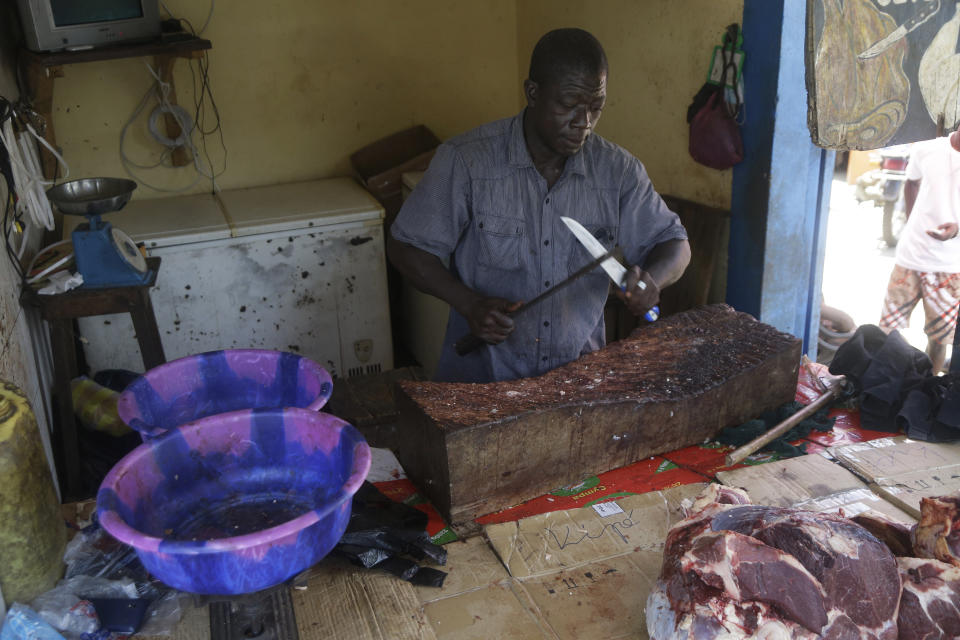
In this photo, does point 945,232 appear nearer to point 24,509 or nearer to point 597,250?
point 597,250

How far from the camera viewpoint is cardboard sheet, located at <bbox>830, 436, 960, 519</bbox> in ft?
7.57

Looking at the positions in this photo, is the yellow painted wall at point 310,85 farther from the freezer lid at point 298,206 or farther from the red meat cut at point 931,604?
the red meat cut at point 931,604

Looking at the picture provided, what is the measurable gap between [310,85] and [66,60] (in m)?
1.46

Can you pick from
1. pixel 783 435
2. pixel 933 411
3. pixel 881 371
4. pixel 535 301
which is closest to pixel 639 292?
pixel 535 301

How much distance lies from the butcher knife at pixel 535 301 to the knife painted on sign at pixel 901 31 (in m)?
1.05

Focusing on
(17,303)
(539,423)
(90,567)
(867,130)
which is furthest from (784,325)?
(17,303)

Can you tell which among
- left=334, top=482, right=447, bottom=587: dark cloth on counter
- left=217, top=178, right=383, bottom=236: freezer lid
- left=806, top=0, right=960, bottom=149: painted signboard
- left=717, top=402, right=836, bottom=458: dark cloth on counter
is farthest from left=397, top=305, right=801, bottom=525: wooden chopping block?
left=217, top=178, right=383, bottom=236: freezer lid

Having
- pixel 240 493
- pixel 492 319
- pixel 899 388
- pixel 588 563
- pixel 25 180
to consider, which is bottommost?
pixel 588 563

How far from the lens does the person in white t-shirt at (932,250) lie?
4750 mm

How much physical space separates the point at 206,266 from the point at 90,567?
8.90 feet

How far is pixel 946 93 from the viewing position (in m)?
2.81

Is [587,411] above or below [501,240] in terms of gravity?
below

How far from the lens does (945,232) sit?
4727mm

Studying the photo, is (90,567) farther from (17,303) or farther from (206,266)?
(206,266)
